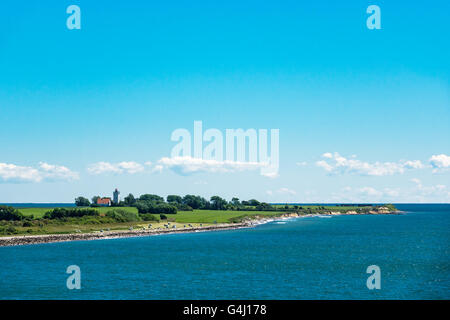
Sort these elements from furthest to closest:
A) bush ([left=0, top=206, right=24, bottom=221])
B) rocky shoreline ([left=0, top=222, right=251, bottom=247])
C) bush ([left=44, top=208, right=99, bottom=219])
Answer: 1. bush ([left=44, top=208, right=99, bottom=219])
2. bush ([left=0, top=206, right=24, bottom=221])
3. rocky shoreline ([left=0, top=222, right=251, bottom=247])

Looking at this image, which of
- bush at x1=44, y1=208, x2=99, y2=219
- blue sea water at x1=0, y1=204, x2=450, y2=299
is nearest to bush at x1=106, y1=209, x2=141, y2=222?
bush at x1=44, y1=208, x2=99, y2=219

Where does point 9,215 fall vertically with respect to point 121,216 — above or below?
above

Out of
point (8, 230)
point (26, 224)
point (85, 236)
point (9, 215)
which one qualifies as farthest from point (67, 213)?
point (85, 236)

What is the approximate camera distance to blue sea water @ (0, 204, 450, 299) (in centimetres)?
4875

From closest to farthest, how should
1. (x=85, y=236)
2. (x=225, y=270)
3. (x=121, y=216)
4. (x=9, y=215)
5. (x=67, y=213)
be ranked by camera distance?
(x=225, y=270)
(x=85, y=236)
(x=9, y=215)
(x=67, y=213)
(x=121, y=216)

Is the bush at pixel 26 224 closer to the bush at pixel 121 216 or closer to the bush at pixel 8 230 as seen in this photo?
the bush at pixel 8 230

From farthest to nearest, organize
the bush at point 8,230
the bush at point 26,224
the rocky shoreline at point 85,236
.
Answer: the bush at point 26,224 < the bush at point 8,230 < the rocky shoreline at point 85,236

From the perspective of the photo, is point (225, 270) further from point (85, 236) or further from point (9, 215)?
point (9, 215)

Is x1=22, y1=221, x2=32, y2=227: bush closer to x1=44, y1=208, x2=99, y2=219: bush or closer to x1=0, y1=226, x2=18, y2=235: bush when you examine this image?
x1=0, y1=226, x2=18, y2=235: bush

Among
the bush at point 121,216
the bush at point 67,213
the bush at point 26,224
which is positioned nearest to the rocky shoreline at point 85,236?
the bush at point 26,224

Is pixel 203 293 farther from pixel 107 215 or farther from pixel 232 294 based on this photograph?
pixel 107 215

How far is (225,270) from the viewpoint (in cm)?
6353

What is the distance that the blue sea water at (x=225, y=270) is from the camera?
4875cm
